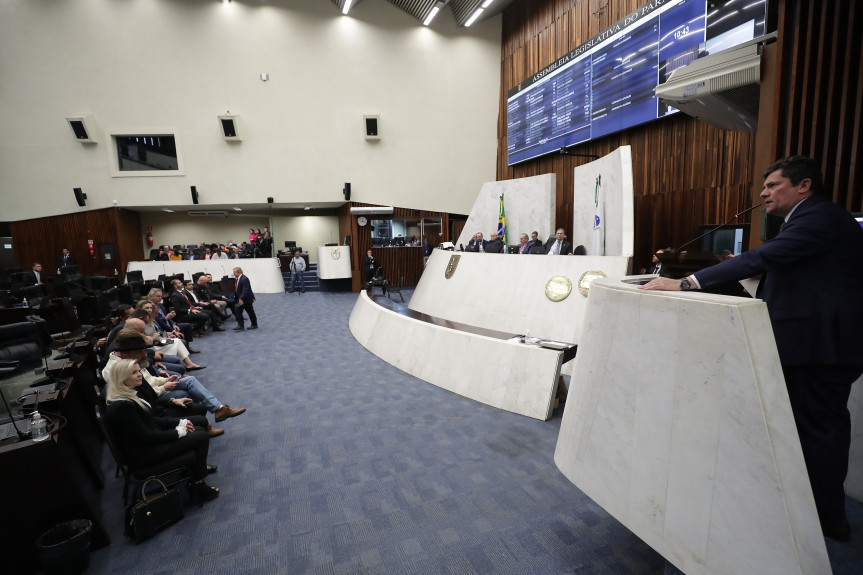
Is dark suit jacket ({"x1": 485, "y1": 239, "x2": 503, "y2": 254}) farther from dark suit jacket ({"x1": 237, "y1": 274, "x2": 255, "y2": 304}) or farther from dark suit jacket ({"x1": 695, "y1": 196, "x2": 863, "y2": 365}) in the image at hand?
dark suit jacket ({"x1": 695, "y1": 196, "x2": 863, "y2": 365})

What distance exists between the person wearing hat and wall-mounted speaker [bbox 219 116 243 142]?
10.6m

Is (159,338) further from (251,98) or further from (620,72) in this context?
(251,98)

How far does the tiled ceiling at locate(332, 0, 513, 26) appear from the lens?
11.6 meters

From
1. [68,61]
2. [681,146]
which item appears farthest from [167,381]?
[68,61]

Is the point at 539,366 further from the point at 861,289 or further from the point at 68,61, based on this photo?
the point at 68,61

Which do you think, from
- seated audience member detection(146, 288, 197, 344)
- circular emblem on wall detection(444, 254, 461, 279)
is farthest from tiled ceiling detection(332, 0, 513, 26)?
seated audience member detection(146, 288, 197, 344)

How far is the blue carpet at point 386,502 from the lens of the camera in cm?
217

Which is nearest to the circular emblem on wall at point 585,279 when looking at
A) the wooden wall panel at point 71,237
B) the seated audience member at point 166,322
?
the seated audience member at point 166,322

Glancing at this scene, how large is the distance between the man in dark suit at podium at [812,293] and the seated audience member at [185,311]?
774cm

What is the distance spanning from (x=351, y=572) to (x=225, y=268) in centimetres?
1294

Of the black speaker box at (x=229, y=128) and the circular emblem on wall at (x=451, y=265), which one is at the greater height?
the black speaker box at (x=229, y=128)

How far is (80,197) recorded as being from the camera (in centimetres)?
1216

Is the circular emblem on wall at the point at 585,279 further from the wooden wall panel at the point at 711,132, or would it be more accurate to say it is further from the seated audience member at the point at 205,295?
the seated audience member at the point at 205,295

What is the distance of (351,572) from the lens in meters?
2.11
